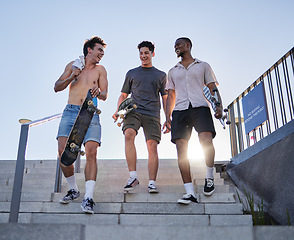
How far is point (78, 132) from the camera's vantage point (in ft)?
12.3

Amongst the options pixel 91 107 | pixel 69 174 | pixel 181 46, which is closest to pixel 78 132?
pixel 91 107

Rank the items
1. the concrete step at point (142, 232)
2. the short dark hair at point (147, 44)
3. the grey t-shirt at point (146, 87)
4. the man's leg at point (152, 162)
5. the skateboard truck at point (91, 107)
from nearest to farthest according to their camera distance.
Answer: the concrete step at point (142, 232) < the skateboard truck at point (91, 107) < the man's leg at point (152, 162) < the grey t-shirt at point (146, 87) < the short dark hair at point (147, 44)

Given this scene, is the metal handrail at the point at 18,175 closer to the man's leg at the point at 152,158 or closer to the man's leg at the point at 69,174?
the man's leg at the point at 69,174

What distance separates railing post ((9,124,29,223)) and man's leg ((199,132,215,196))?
69.7 inches

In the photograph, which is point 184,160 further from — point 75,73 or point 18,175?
point 18,175

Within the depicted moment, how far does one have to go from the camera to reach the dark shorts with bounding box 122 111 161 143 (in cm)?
444

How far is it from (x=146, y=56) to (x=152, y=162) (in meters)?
1.40

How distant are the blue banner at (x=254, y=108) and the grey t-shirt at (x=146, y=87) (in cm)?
156

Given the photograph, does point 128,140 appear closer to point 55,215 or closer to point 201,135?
point 201,135

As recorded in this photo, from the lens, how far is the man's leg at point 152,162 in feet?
13.6

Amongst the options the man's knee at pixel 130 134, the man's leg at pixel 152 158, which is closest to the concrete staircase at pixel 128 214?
the man's leg at pixel 152 158

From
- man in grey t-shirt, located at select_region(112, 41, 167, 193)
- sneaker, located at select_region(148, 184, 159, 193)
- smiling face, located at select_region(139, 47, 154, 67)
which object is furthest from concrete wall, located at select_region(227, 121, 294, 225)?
smiling face, located at select_region(139, 47, 154, 67)

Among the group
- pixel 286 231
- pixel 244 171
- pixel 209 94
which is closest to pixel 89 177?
pixel 209 94

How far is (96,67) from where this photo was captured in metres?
4.32
